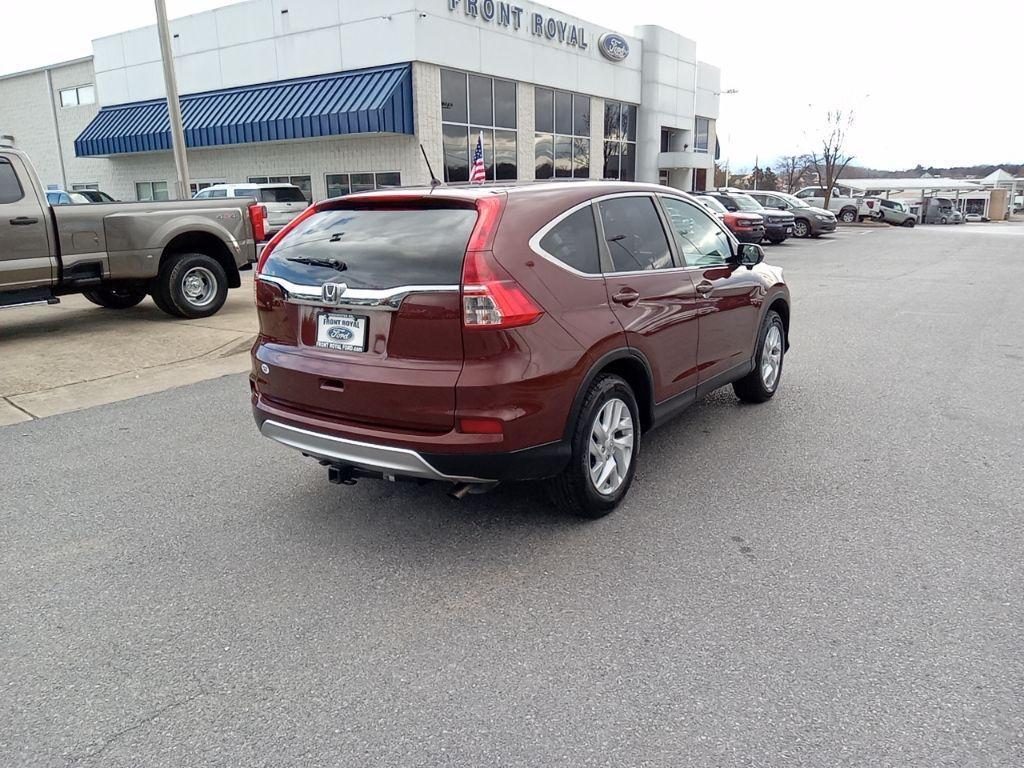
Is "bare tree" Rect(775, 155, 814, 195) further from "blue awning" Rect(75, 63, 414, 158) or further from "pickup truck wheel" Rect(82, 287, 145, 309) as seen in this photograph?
"pickup truck wheel" Rect(82, 287, 145, 309)

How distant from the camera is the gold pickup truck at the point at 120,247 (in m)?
8.63

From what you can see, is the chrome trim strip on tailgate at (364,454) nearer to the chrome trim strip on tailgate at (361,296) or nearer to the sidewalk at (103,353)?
the chrome trim strip on tailgate at (361,296)

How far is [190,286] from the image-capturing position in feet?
33.7

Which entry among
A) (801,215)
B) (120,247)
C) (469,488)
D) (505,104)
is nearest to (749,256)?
(469,488)

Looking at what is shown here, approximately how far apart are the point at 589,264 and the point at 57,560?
119 inches

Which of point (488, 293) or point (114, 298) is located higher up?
point (488, 293)

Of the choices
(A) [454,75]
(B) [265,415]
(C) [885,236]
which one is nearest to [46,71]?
(A) [454,75]

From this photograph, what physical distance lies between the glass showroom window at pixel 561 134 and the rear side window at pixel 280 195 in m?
11.3

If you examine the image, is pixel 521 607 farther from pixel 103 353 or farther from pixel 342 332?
pixel 103 353

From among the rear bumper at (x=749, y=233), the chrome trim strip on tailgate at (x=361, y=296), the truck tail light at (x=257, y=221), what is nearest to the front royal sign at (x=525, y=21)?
the rear bumper at (x=749, y=233)

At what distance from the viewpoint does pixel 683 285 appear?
4.78 m

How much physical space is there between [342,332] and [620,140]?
32.7 metres

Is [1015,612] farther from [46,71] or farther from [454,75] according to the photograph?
[46,71]

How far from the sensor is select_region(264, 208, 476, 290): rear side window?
141 inches
